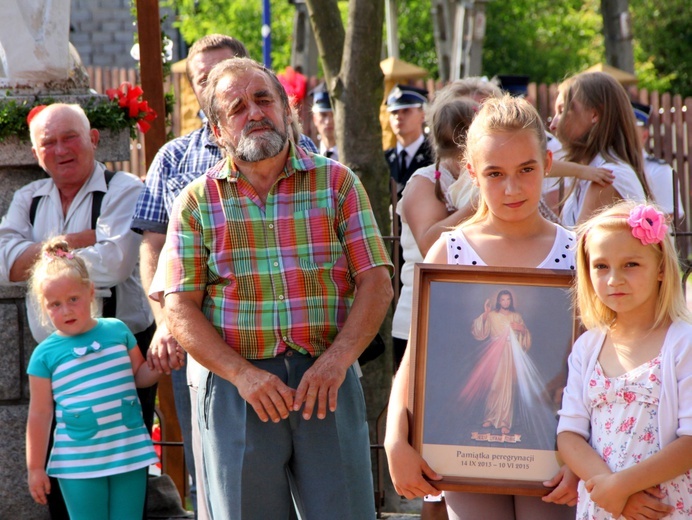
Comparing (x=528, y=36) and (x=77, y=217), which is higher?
(x=528, y=36)

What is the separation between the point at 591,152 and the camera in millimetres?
4523

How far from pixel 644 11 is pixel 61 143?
27493 mm

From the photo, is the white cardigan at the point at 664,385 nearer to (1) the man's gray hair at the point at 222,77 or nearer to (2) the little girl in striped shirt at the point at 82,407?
(1) the man's gray hair at the point at 222,77

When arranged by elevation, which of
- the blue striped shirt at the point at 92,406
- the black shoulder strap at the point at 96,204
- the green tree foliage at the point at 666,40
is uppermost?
the green tree foliage at the point at 666,40

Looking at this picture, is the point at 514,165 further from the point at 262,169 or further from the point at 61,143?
the point at 61,143

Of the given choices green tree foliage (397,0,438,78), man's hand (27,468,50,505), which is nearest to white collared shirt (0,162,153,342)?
man's hand (27,468,50,505)

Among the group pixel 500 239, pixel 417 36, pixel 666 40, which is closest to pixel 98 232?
pixel 500 239

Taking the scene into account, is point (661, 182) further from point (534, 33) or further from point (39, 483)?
point (534, 33)

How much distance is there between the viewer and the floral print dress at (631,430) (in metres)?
2.82

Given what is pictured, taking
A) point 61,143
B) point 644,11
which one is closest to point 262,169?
point 61,143

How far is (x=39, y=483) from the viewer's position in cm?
442

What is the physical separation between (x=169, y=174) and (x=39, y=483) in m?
1.41

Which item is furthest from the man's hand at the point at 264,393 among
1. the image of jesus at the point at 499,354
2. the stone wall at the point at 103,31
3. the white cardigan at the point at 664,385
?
the stone wall at the point at 103,31

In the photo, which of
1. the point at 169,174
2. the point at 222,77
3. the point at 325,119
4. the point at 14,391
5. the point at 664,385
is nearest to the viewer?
the point at 664,385
